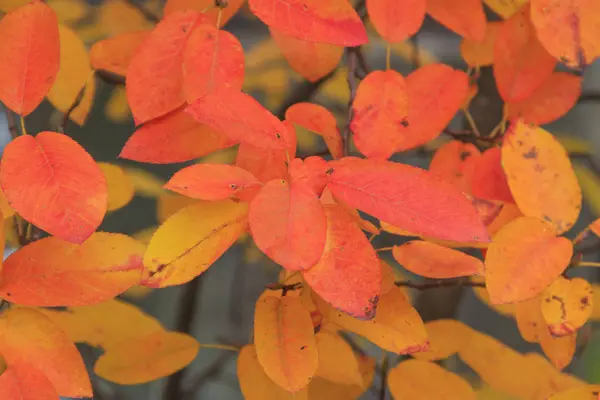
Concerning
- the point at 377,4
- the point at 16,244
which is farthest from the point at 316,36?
the point at 16,244

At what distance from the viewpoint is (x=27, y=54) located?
0.33 meters

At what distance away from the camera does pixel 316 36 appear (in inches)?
12.2

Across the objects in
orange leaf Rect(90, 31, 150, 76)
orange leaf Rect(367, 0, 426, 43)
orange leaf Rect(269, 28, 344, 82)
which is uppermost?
orange leaf Rect(367, 0, 426, 43)

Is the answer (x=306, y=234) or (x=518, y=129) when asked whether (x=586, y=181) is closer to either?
(x=518, y=129)

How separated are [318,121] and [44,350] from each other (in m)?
0.22

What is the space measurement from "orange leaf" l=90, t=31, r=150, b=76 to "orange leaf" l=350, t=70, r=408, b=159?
0.58 ft

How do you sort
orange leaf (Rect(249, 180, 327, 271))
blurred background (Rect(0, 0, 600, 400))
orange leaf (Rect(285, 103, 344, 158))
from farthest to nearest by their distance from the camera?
blurred background (Rect(0, 0, 600, 400)) → orange leaf (Rect(285, 103, 344, 158)) → orange leaf (Rect(249, 180, 327, 271))

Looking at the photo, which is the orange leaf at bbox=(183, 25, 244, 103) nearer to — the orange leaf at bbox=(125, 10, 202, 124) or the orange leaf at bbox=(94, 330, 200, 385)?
the orange leaf at bbox=(125, 10, 202, 124)

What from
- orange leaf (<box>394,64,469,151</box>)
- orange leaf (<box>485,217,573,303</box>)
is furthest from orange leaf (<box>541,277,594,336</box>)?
orange leaf (<box>394,64,469,151</box>)

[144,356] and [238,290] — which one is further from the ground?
[144,356]

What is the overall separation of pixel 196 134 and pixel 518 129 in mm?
205

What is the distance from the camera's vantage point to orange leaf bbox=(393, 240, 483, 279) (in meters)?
0.33

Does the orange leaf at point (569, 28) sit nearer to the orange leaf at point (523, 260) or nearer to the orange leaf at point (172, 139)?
the orange leaf at point (523, 260)

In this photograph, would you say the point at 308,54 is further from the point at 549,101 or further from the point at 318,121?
the point at 549,101
